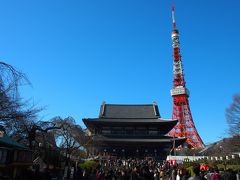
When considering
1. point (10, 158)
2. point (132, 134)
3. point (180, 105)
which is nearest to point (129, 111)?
point (132, 134)

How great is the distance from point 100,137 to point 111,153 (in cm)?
311

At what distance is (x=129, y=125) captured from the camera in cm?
4925

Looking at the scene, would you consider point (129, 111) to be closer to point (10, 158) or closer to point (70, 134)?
point (70, 134)

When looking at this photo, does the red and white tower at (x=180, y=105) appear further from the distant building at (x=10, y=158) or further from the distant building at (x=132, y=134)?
the distant building at (x=10, y=158)

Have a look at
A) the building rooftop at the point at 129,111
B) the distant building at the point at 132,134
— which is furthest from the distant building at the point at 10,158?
the building rooftop at the point at 129,111

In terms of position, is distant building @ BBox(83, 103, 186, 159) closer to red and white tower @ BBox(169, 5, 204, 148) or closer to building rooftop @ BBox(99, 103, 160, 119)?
building rooftop @ BBox(99, 103, 160, 119)

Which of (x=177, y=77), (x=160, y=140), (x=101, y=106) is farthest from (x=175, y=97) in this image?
(x=160, y=140)

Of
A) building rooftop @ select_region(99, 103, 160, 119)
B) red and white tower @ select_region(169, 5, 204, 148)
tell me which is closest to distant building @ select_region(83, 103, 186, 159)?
building rooftop @ select_region(99, 103, 160, 119)

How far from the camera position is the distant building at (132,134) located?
149 ft

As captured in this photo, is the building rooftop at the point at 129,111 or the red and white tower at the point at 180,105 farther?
the red and white tower at the point at 180,105

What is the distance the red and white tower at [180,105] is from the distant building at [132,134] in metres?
14.2

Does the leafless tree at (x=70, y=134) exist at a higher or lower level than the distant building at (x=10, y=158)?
higher

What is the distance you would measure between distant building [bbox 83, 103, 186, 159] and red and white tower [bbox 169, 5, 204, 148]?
558 inches

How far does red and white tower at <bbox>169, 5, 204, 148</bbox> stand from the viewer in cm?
6512
